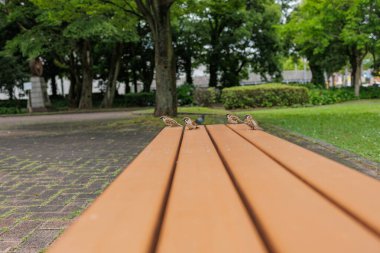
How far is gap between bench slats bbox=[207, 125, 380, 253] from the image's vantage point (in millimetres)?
1140

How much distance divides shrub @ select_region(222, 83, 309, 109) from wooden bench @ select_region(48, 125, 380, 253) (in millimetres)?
21775

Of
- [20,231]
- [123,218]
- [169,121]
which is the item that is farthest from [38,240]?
[169,121]

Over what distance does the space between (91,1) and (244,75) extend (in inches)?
1107

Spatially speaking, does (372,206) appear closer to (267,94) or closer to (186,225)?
(186,225)

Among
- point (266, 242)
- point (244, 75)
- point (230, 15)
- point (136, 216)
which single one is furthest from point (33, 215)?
point (244, 75)

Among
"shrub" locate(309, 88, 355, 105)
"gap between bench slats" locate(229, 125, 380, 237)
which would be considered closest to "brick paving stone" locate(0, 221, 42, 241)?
"gap between bench slats" locate(229, 125, 380, 237)

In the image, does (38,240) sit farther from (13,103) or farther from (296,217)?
(13,103)

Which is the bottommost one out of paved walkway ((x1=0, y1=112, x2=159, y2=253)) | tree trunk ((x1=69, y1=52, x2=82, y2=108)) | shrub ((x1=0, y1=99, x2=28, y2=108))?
paved walkway ((x1=0, y1=112, x2=159, y2=253))

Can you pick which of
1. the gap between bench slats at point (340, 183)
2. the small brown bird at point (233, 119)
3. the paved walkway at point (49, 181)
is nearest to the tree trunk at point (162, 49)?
the paved walkway at point (49, 181)

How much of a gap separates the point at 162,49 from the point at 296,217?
1295cm

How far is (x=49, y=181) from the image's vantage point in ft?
17.1

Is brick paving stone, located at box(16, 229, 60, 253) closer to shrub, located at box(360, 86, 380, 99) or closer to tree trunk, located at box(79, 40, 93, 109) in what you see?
tree trunk, located at box(79, 40, 93, 109)

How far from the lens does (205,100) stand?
91.8ft

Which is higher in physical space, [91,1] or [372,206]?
[91,1]
